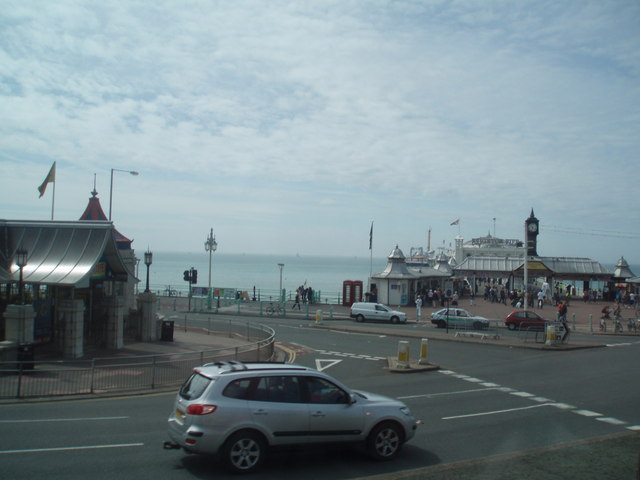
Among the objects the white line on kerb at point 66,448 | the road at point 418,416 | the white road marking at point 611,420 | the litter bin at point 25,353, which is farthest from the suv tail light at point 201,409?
the litter bin at point 25,353

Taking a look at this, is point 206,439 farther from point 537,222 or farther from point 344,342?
point 537,222

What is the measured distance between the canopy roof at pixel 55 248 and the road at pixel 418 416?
8.01m

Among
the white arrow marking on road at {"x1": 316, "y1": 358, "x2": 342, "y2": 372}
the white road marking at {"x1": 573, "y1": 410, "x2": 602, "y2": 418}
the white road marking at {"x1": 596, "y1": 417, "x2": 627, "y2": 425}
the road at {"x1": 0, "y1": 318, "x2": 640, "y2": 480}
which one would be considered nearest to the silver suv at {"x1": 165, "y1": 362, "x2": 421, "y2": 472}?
the road at {"x1": 0, "y1": 318, "x2": 640, "y2": 480}

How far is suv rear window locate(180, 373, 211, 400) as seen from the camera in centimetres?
856

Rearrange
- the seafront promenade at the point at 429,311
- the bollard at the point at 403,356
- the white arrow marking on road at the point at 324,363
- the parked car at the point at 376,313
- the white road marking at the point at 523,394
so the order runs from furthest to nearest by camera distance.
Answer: the seafront promenade at the point at 429,311, the parked car at the point at 376,313, the white arrow marking on road at the point at 324,363, the bollard at the point at 403,356, the white road marking at the point at 523,394

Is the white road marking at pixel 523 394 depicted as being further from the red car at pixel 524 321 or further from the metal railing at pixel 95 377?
the red car at pixel 524 321

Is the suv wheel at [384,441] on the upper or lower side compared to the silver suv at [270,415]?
lower

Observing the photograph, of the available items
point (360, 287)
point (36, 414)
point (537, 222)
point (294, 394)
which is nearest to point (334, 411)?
point (294, 394)

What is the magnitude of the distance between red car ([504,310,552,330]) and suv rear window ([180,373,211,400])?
92.5 feet

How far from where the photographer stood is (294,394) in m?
8.89

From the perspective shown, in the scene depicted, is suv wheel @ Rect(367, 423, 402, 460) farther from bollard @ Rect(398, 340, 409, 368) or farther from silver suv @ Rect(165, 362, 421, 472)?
bollard @ Rect(398, 340, 409, 368)

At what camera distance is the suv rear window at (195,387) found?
28.1 feet

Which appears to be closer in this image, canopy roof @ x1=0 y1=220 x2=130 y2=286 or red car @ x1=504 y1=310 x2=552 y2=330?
canopy roof @ x1=0 y1=220 x2=130 y2=286

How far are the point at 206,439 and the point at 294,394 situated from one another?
1502 mm
